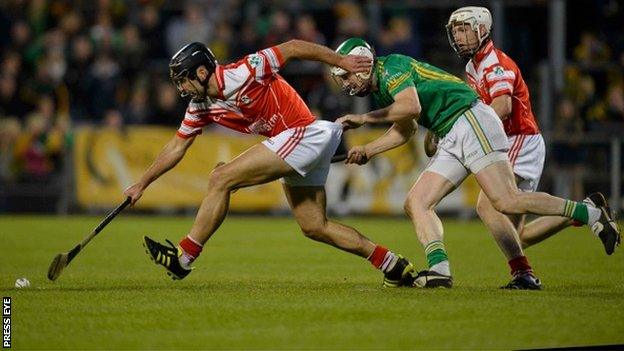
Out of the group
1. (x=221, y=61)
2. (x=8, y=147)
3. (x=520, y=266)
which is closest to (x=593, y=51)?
(x=221, y=61)

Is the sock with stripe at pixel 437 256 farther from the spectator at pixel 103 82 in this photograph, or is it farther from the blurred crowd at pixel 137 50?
the spectator at pixel 103 82

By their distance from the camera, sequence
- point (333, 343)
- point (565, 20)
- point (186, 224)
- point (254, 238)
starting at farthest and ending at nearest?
point (565, 20) < point (186, 224) < point (254, 238) < point (333, 343)

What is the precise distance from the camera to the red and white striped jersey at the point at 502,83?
35.9 ft

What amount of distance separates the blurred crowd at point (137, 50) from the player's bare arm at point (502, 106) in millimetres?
10634

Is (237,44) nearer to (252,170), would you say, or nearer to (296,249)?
(296,249)

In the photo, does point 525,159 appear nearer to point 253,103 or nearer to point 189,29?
point 253,103

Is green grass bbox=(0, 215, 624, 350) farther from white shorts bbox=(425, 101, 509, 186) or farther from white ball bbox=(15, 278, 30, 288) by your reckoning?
white shorts bbox=(425, 101, 509, 186)

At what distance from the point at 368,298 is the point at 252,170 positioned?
139cm

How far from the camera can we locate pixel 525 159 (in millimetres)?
11250

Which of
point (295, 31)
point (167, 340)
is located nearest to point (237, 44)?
point (295, 31)

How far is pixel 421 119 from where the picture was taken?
34.9ft

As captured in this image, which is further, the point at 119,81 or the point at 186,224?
the point at 119,81

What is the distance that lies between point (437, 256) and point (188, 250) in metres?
2.00

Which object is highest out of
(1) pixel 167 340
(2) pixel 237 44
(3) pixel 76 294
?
(1) pixel 167 340
